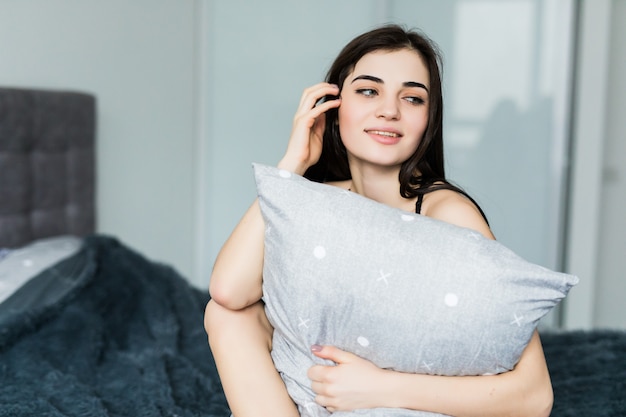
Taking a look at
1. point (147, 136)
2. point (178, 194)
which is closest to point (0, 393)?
point (147, 136)

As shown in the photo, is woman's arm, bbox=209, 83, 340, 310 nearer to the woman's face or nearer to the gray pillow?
the gray pillow

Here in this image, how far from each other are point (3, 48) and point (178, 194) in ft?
4.04

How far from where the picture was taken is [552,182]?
305 centimetres

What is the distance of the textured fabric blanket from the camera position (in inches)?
57.3

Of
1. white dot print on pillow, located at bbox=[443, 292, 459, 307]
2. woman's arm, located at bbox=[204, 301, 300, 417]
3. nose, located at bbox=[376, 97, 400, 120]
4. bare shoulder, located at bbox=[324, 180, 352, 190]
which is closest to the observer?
white dot print on pillow, located at bbox=[443, 292, 459, 307]

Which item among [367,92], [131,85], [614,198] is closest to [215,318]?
[367,92]

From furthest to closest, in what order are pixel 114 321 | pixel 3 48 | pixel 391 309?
pixel 3 48 < pixel 114 321 < pixel 391 309

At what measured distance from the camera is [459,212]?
1.14 metres

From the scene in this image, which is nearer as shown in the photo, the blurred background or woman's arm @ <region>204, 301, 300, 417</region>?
woman's arm @ <region>204, 301, 300, 417</region>

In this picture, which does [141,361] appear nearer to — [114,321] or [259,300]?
[114,321]

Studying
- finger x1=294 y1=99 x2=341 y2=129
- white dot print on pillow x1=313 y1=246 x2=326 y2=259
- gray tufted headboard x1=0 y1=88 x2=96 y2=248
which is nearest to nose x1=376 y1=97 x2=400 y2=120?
finger x1=294 y1=99 x2=341 y2=129

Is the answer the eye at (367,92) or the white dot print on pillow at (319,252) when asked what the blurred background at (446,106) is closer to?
the eye at (367,92)

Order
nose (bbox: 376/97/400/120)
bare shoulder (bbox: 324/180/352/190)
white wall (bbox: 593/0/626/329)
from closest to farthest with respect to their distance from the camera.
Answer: nose (bbox: 376/97/400/120), bare shoulder (bbox: 324/180/352/190), white wall (bbox: 593/0/626/329)

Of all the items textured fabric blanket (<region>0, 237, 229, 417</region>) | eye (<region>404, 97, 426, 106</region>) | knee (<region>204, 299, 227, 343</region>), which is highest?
eye (<region>404, 97, 426, 106</region>)
